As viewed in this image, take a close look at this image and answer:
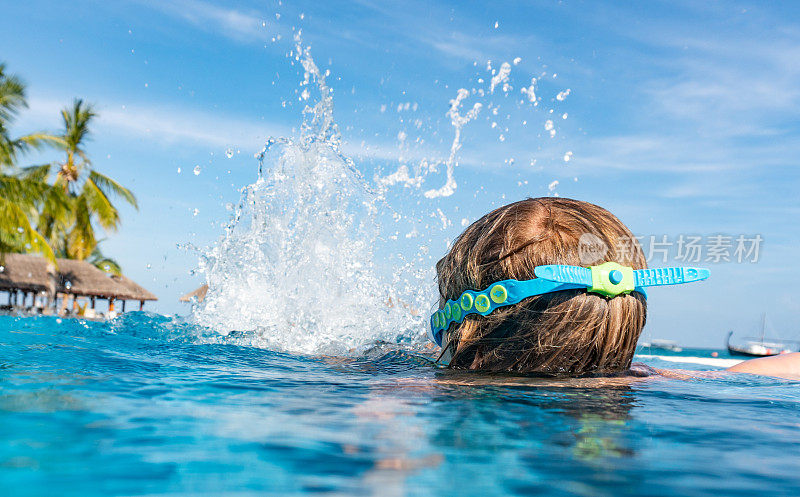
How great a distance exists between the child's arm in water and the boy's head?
5.04 feet

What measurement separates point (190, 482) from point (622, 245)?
2.03 metres

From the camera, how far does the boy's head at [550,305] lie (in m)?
2.34

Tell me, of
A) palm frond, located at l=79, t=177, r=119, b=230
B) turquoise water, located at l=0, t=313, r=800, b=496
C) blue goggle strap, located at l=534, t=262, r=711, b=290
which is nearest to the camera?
turquoise water, located at l=0, t=313, r=800, b=496

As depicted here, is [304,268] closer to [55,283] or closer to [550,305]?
[550,305]

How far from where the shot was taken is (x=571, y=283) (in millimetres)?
2250

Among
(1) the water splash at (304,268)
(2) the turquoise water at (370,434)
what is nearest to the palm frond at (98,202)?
(1) the water splash at (304,268)

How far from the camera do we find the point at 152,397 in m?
1.76

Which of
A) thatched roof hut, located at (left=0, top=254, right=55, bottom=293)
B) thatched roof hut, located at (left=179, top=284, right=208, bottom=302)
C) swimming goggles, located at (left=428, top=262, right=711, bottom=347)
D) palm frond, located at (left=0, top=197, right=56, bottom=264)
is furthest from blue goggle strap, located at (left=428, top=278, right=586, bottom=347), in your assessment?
thatched roof hut, located at (left=0, top=254, right=55, bottom=293)

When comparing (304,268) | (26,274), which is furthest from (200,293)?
(304,268)

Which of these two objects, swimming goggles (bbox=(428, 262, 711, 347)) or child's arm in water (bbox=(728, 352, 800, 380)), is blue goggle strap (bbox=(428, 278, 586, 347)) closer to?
swimming goggles (bbox=(428, 262, 711, 347))

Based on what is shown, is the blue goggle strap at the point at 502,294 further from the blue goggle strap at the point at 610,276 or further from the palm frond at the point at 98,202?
the palm frond at the point at 98,202

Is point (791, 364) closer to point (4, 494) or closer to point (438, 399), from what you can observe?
point (438, 399)

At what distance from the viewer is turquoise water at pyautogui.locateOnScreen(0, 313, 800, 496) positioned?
1.04m

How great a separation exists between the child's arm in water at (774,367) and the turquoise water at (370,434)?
1.13 m
